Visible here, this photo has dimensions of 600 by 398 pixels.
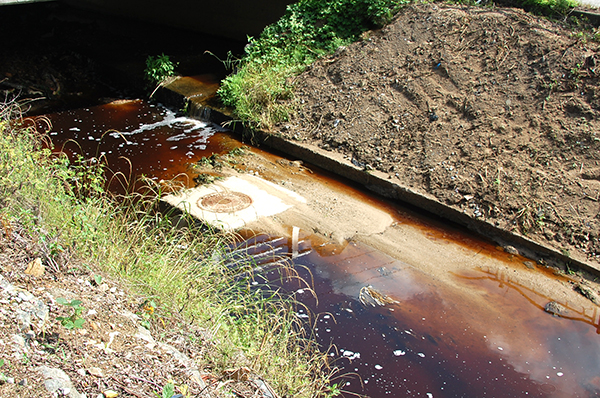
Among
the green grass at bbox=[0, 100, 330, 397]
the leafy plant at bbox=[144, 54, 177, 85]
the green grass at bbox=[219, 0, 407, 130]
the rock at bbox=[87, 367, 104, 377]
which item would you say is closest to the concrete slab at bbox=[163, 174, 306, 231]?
the green grass at bbox=[0, 100, 330, 397]

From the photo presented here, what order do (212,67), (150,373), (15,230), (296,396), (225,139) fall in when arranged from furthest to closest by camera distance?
(212,67) → (225,139) → (15,230) → (296,396) → (150,373)

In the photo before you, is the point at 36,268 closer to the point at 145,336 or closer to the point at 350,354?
Result: the point at 145,336

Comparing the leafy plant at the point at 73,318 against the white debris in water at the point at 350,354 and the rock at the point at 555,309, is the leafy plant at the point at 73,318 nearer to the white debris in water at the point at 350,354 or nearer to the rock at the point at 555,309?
the white debris in water at the point at 350,354

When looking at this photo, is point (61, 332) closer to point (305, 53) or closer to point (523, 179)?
point (523, 179)

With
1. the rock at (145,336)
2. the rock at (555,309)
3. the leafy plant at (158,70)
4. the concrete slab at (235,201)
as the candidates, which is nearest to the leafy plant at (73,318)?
the rock at (145,336)

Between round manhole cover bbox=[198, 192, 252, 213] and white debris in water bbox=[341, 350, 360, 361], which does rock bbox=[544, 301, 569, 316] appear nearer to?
white debris in water bbox=[341, 350, 360, 361]

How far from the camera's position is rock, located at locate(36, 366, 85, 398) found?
2.26 meters

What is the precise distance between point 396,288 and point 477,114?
11.4 ft

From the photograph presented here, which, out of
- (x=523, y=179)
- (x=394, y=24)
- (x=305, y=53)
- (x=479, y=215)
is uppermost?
(x=394, y=24)

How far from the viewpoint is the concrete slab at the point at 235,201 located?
218 inches

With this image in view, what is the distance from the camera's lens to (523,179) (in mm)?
6070

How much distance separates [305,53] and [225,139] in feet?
8.46

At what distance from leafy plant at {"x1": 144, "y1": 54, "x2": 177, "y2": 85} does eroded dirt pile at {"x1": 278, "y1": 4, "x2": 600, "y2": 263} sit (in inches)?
128

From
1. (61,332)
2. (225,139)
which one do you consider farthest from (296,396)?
(225,139)
